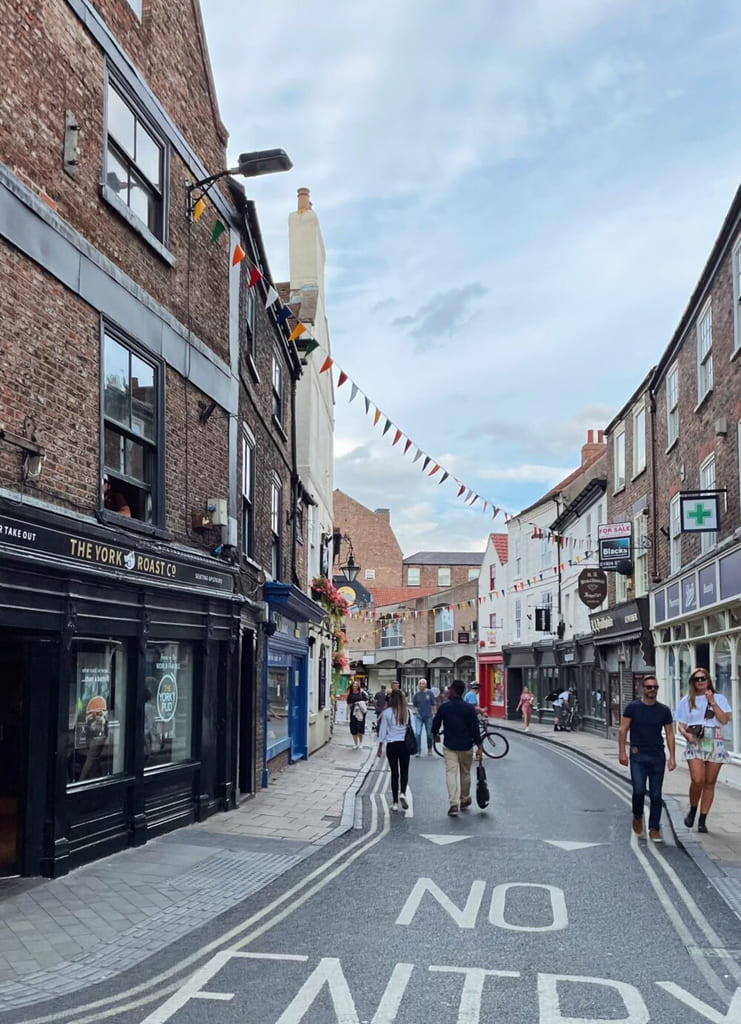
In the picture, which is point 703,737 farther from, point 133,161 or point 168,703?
point 133,161

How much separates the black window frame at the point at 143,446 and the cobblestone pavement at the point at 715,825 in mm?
6488

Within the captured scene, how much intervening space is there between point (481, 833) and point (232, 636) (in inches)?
159

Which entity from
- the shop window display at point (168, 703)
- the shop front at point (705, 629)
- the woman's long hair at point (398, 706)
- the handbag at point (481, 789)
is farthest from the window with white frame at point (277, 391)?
the shop front at point (705, 629)

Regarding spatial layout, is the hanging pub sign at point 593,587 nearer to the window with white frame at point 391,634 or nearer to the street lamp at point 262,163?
the street lamp at point 262,163

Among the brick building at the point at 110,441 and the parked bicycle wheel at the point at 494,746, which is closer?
the brick building at the point at 110,441

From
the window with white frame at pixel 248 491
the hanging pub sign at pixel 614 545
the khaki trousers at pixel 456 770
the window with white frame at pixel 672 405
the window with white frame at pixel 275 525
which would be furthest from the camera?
the hanging pub sign at pixel 614 545

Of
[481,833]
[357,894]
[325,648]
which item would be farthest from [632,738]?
[325,648]

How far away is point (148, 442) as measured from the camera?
10875 millimetres

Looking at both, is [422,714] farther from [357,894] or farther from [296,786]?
[357,894]

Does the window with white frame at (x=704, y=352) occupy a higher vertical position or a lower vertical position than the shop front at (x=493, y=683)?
higher

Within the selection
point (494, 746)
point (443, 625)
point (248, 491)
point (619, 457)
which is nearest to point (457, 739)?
point (248, 491)

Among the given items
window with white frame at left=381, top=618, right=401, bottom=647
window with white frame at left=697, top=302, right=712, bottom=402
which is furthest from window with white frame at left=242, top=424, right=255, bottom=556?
window with white frame at left=381, top=618, right=401, bottom=647

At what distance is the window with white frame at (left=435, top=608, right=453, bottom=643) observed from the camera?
203 ft

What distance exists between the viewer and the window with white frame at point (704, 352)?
18.7 m
